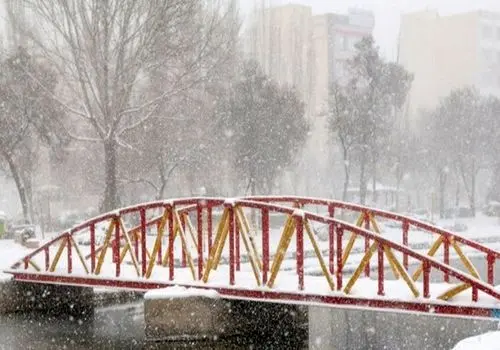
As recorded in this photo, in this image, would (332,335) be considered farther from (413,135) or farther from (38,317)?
(413,135)

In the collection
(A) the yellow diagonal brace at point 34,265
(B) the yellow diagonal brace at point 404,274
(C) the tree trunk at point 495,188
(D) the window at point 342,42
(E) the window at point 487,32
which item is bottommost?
(C) the tree trunk at point 495,188

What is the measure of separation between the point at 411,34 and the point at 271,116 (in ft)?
155

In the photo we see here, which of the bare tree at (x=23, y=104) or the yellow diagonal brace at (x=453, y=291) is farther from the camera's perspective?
the bare tree at (x=23, y=104)

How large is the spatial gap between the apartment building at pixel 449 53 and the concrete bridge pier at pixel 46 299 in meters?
54.7

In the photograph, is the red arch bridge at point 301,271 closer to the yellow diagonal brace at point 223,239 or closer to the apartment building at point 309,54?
the yellow diagonal brace at point 223,239

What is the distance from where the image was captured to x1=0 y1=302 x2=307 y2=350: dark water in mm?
14023

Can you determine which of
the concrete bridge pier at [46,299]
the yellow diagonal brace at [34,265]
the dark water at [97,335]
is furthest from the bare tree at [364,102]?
the yellow diagonal brace at [34,265]

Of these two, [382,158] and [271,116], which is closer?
[271,116]

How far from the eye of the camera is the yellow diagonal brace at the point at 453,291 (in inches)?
459

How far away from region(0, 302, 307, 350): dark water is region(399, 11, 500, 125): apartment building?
55.8 metres

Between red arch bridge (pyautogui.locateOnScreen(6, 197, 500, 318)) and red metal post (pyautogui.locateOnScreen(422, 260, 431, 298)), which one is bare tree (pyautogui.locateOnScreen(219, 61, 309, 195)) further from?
red metal post (pyautogui.locateOnScreen(422, 260, 431, 298))

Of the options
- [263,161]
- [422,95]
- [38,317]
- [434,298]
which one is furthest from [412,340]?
[422,95]

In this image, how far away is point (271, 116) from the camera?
1355 inches

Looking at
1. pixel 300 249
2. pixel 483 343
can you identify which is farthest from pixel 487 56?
pixel 483 343
